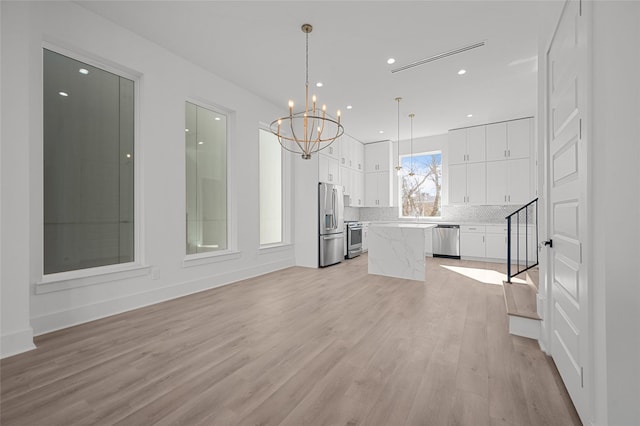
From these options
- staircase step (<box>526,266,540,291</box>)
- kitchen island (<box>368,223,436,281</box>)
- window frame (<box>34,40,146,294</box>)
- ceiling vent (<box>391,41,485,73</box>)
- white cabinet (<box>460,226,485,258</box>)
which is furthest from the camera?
white cabinet (<box>460,226,485,258</box>)

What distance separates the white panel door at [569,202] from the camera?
1411mm

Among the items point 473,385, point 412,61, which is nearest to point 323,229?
point 412,61

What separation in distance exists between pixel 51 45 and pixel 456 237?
740 centimetres

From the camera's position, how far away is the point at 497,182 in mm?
6324

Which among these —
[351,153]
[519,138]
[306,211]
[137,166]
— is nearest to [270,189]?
[306,211]

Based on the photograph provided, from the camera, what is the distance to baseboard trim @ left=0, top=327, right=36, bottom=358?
7.08 ft

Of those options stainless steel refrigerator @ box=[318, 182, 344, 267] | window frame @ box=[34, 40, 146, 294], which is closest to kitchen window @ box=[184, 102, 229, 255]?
window frame @ box=[34, 40, 146, 294]

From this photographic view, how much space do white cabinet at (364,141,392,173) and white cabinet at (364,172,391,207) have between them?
0.56 ft

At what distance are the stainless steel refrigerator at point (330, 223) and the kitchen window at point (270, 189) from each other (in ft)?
2.80

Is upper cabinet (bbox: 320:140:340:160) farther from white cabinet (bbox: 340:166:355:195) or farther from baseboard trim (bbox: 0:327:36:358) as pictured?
baseboard trim (bbox: 0:327:36:358)

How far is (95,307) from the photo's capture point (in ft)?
9.45

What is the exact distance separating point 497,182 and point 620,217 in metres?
5.85

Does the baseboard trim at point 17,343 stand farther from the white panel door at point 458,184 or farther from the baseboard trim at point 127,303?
the white panel door at point 458,184

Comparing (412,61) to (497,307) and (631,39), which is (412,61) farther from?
(497,307)
